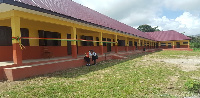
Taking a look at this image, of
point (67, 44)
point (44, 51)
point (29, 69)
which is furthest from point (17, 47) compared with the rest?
point (67, 44)

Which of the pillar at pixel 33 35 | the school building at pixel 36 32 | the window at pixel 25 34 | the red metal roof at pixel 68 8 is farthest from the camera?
the pillar at pixel 33 35

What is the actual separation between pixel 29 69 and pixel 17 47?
3.57 ft

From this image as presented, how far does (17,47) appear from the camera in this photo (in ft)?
20.4

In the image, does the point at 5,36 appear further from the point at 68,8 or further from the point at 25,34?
the point at 68,8

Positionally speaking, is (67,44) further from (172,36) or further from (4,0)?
(172,36)

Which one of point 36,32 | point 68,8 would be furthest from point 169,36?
point 36,32

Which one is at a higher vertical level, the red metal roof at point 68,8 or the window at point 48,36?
the red metal roof at point 68,8

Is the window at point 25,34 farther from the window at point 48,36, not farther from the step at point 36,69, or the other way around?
the step at point 36,69

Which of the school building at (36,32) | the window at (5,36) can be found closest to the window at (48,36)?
the school building at (36,32)

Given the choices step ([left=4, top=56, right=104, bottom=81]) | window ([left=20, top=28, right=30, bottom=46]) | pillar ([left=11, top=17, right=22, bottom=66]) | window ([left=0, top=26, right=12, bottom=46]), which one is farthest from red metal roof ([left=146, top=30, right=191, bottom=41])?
pillar ([left=11, top=17, right=22, bottom=66])

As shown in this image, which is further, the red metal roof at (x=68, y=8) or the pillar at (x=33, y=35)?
the pillar at (x=33, y=35)

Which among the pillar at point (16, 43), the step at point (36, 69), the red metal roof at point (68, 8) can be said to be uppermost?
the red metal roof at point (68, 8)

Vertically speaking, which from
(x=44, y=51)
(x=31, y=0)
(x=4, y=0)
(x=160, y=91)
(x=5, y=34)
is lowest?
(x=160, y=91)

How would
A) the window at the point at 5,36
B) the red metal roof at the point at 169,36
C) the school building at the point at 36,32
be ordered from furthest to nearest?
the red metal roof at the point at 169,36 → the window at the point at 5,36 → the school building at the point at 36,32
